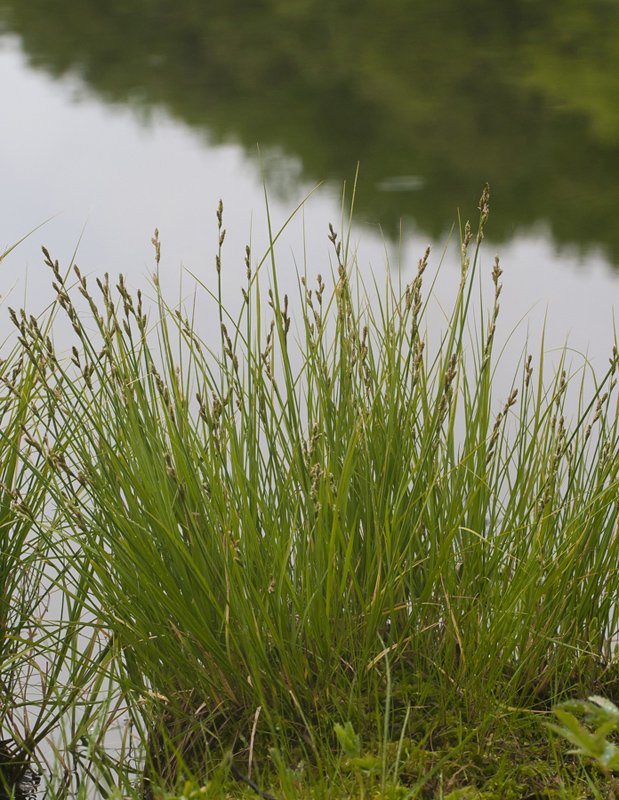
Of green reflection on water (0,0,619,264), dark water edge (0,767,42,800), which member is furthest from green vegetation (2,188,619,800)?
green reflection on water (0,0,619,264)

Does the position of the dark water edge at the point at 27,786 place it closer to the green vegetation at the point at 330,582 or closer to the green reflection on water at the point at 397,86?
the green vegetation at the point at 330,582

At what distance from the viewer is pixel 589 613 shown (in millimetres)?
1438

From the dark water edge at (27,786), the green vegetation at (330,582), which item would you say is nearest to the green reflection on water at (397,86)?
the green vegetation at (330,582)

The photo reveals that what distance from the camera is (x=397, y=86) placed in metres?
7.97

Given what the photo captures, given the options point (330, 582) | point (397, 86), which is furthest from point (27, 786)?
point (397, 86)

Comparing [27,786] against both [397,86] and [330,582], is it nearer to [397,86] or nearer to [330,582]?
[330,582]

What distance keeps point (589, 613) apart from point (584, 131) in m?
6.73

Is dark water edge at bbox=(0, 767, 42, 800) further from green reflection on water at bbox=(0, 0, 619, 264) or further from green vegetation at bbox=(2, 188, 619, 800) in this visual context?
green reflection on water at bbox=(0, 0, 619, 264)

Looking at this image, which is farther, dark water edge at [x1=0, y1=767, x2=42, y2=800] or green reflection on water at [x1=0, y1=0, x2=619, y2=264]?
green reflection on water at [x1=0, y1=0, x2=619, y2=264]

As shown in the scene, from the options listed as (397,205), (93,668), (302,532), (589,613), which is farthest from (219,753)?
(397,205)

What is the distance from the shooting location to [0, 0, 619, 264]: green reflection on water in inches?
241

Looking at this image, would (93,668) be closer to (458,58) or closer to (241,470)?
(241,470)

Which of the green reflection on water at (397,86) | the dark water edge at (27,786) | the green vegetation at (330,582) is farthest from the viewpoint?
the green reflection on water at (397,86)

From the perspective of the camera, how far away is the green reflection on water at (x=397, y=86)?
612 centimetres
